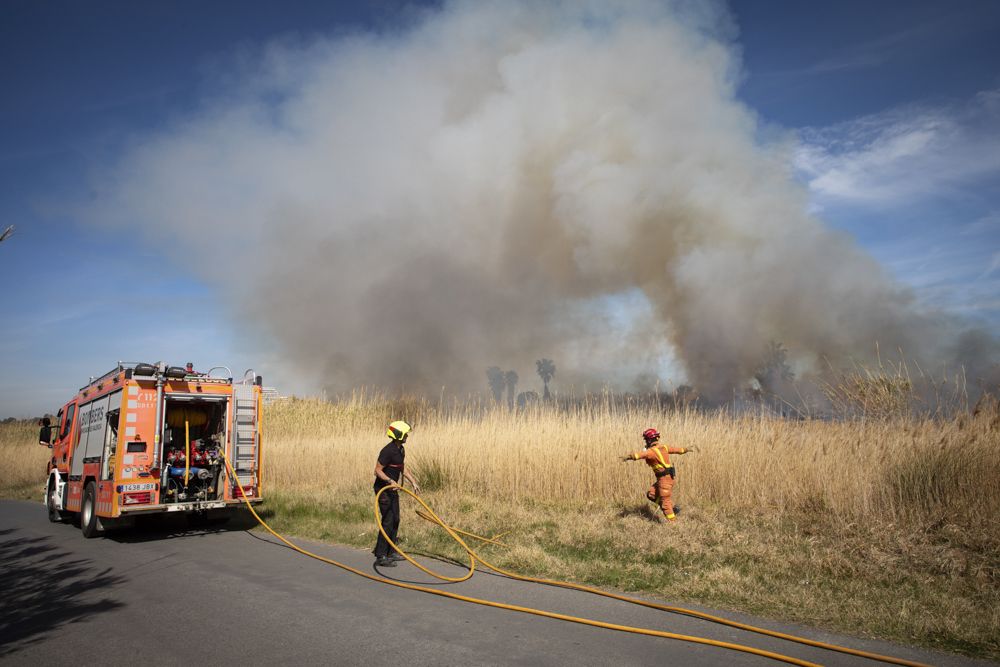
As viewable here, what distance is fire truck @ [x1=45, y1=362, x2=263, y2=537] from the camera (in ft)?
32.7

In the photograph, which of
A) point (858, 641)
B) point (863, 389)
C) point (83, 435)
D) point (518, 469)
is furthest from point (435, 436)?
point (858, 641)

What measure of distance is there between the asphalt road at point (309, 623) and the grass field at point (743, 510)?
0.86 m

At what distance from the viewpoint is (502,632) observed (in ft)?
16.6

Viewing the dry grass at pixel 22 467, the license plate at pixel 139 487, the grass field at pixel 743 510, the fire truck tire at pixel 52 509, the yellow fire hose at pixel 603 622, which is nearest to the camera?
the yellow fire hose at pixel 603 622

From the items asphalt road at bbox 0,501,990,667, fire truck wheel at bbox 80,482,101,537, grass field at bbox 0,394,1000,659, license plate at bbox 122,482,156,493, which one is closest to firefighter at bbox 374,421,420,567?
asphalt road at bbox 0,501,990,667

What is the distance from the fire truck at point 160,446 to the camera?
32.7 ft

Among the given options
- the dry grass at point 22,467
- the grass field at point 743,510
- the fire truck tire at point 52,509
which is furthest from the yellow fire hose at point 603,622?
the dry grass at point 22,467

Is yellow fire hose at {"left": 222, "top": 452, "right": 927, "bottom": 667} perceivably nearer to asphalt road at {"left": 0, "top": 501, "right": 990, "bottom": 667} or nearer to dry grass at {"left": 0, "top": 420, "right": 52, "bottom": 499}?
asphalt road at {"left": 0, "top": 501, "right": 990, "bottom": 667}

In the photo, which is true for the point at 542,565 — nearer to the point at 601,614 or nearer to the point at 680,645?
the point at 601,614

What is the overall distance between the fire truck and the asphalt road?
6.42 feet

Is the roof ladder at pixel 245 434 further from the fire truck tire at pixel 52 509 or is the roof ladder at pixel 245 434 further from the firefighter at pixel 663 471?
the firefighter at pixel 663 471

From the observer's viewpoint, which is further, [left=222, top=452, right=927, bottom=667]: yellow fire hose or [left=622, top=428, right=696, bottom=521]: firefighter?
[left=622, top=428, right=696, bottom=521]: firefighter

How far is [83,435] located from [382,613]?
30.5ft

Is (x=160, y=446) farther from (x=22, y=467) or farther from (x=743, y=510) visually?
(x=22, y=467)
